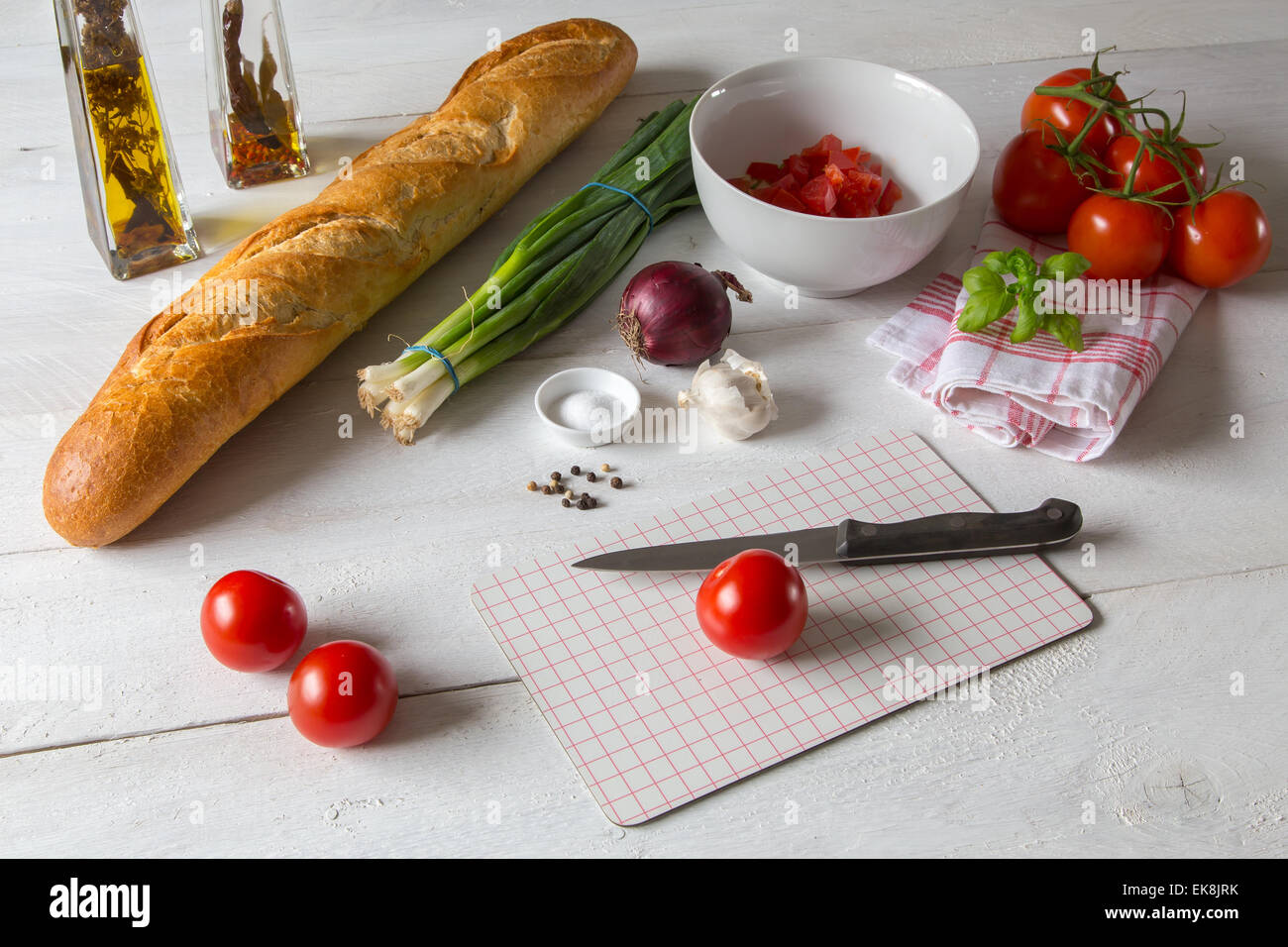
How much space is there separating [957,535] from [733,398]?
0.32 meters

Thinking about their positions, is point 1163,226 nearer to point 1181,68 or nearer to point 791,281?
point 791,281

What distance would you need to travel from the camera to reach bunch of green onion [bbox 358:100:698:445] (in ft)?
4.64

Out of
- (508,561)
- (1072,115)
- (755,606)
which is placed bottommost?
(508,561)

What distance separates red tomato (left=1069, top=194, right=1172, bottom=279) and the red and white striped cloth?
53 millimetres

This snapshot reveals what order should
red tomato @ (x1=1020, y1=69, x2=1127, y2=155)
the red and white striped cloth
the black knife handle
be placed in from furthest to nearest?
red tomato @ (x1=1020, y1=69, x2=1127, y2=155)
the red and white striped cloth
the black knife handle

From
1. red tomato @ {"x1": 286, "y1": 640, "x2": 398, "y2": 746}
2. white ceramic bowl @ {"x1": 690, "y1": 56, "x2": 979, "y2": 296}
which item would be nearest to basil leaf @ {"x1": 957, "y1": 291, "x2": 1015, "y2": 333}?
white ceramic bowl @ {"x1": 690, "y1": 56, "x2": 979, "y2": 296}

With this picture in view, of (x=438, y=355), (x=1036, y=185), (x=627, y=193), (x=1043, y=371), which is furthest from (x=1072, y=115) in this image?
(x=438, y=355)

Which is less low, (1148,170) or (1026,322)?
(1148,170)

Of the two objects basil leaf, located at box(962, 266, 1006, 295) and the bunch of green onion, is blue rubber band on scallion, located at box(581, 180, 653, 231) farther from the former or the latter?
basil leaf, located at box(962, 266, 1006, 295)

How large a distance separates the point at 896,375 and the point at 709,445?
0.91 feet

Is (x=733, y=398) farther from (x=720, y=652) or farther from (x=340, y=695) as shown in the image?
(x=340, y=695)

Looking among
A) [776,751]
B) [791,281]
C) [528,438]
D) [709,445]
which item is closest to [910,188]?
[791,281]

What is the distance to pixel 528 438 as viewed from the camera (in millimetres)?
1421

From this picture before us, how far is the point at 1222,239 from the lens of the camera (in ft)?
4.90
